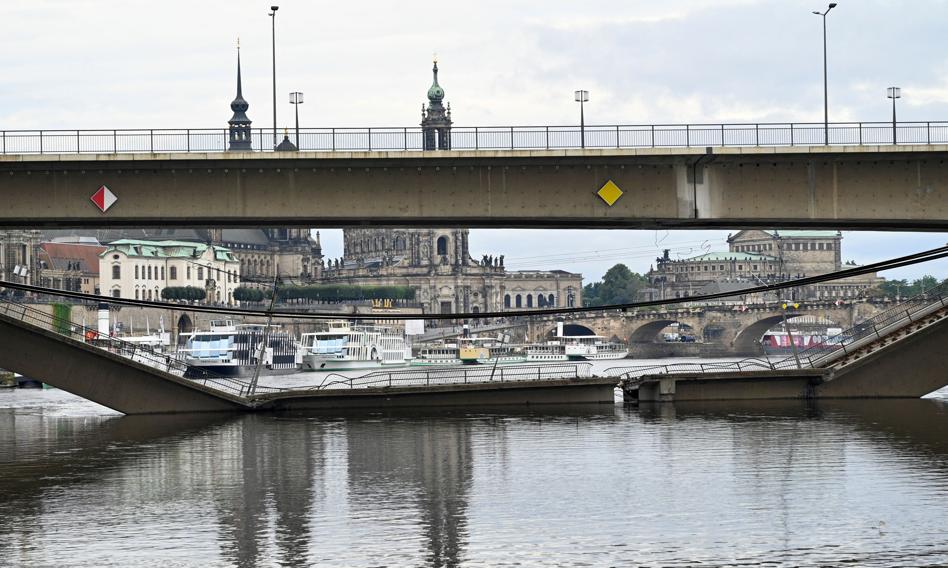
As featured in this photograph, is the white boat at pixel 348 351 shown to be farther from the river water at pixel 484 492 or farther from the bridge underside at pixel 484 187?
the bridge underside at pixel 484 187

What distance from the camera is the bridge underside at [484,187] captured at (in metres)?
49.9

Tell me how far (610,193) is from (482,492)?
1605 centimetres

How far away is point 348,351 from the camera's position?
6860 inches

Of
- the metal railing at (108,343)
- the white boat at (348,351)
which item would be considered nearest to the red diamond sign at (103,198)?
the metal railing at (108,343)

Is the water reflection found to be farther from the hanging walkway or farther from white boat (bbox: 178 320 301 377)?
white boat (bbox: 178 320 301 377)

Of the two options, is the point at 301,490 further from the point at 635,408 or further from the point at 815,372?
the point at 815,372

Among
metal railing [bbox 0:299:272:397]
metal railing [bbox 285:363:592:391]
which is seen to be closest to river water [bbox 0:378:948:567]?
metal railing [bbox 0:299:272:397]

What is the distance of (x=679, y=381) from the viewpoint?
72.6 m

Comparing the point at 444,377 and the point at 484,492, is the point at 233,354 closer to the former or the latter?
the point at 444,377

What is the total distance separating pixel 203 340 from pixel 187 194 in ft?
362

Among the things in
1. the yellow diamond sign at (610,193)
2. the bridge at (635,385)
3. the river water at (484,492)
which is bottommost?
the river water at (484,492)

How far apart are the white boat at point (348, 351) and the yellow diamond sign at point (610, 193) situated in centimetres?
11964

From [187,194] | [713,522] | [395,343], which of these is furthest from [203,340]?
[713,522]

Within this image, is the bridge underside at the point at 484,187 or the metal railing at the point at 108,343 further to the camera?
the metal railing at the point at 108,343
